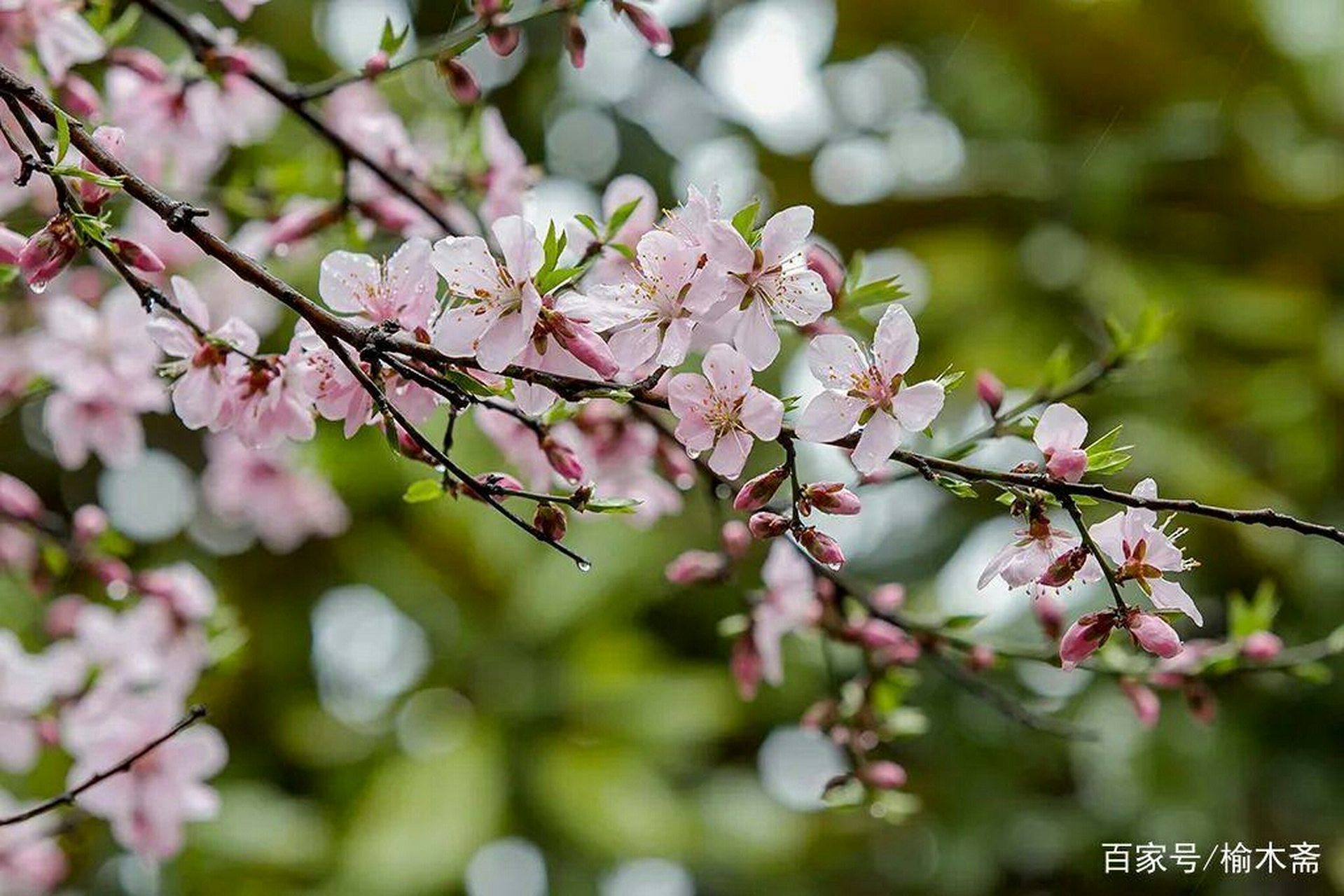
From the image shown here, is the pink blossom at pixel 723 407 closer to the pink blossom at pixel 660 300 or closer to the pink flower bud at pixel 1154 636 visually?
the pink blossom at pixel 660 300

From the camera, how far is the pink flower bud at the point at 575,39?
70 cm

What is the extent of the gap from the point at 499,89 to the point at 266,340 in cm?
89

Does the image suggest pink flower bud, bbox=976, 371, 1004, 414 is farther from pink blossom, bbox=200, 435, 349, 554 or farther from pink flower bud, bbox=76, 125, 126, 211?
pink blossom, bbox=200, 435, 349, 554

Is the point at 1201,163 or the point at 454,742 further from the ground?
the point at 1201,163

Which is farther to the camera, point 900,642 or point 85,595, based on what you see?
point 85,595

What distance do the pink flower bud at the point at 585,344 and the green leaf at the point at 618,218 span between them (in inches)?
3.8

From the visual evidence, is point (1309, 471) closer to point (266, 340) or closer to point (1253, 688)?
point (1253, 688)

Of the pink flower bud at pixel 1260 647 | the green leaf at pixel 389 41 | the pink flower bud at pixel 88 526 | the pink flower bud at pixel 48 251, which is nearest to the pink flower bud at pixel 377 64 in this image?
the green leaf at pixel 389 41

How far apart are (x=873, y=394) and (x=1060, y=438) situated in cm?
7

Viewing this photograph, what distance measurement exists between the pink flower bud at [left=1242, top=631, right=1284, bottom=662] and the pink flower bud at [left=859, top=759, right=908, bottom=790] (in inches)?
8.4

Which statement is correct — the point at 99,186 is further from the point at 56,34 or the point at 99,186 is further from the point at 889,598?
the point at 889,598

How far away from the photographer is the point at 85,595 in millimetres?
2043

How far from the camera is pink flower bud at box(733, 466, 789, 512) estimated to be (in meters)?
0.49

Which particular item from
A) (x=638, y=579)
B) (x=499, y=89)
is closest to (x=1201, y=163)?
(x=638, y=579)
